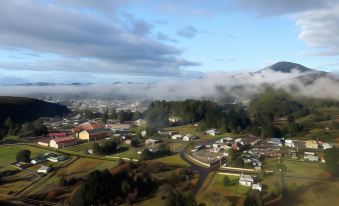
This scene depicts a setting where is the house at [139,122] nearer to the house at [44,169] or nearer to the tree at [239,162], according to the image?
the house at [44,169]

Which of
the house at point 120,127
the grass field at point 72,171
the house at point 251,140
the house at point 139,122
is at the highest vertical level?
the house at point 139,122

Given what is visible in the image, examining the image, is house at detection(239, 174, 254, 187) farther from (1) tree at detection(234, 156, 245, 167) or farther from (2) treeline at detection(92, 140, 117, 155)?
(2) treeline at detection(92, 140, 117, 155)

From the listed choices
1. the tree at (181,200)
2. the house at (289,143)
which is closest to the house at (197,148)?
the house at (289,143)

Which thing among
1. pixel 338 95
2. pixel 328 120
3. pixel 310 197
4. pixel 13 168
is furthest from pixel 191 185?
pixel 338 95

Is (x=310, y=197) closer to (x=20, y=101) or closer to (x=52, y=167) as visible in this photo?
(x=52, y=167)

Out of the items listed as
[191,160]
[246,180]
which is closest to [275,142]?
[191,160]
